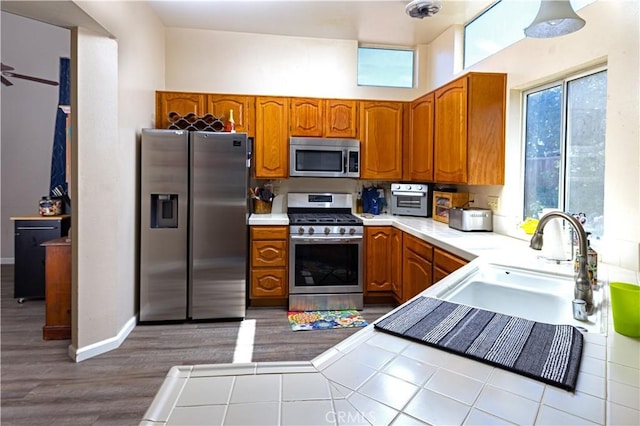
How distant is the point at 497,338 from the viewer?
92 cm

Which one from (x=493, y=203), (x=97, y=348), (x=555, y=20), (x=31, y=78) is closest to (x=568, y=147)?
(x=493, y=203)

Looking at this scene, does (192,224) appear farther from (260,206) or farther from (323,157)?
(323,157)

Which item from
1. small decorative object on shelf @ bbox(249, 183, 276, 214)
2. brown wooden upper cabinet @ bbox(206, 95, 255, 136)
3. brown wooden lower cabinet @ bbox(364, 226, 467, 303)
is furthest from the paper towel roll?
brown wooden upper cabinet @ bbox(206, 95, 255, 136)

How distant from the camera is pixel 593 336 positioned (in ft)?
3.21

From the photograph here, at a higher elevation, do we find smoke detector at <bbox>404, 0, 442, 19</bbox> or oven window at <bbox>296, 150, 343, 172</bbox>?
smoke detector at <bbox>404, 0, 442, 19</bbox>

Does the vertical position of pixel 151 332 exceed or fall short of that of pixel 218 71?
it falls short

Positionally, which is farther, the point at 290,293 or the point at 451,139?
the point at 290,293

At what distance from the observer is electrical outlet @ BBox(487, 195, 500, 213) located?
302 cm

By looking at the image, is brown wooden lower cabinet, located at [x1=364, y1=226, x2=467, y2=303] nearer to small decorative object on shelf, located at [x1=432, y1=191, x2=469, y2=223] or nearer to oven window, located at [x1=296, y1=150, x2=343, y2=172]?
small decorative object on shelf, located at [x1=432, y1=191, x2=469, y2=223]

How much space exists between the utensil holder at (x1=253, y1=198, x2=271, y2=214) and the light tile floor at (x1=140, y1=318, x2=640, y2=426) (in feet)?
10.4

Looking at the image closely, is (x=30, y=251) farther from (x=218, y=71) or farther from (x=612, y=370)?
(x=612, y=370)

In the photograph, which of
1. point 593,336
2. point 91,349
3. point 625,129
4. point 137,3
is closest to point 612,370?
point 593,336

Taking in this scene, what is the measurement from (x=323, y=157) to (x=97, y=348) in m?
2.55

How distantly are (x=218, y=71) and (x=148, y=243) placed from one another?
2021mm
